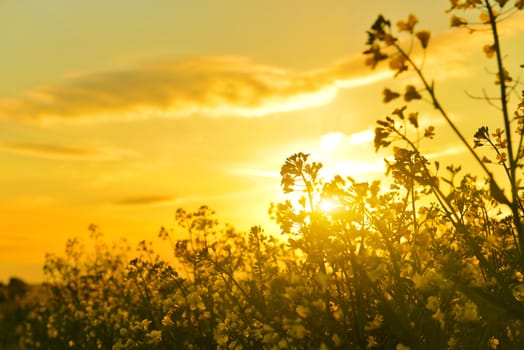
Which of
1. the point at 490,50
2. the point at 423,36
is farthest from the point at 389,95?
the point at 490,50

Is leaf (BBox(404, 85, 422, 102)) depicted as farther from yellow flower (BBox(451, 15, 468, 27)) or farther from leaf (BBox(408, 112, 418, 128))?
yellow flower (BBox(451, 15, 468, 27))

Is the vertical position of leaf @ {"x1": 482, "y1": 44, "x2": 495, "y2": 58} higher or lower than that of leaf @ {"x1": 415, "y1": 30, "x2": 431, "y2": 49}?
lower

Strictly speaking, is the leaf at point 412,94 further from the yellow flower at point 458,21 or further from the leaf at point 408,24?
the yellow flower at point 458,21

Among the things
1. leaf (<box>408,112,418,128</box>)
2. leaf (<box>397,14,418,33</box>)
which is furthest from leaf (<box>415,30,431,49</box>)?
leaf (<box>408,112,418,128</box>)

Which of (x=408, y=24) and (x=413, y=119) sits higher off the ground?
(x=408, y=24)

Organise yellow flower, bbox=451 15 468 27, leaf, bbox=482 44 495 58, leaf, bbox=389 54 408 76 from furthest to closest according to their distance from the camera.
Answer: yellow flower, bbox=451 15 468 27 → leaf, bbox=482 44 495 58 → leaf, bbox=389 54 408 76

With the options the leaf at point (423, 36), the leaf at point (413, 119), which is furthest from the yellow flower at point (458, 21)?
the leaf at point (413, 119)

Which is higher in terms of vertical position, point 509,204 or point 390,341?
point 509,204

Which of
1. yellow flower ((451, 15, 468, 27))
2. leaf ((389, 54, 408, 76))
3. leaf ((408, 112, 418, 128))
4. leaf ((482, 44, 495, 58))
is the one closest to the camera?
leaf ((389, 54, 408, 76))

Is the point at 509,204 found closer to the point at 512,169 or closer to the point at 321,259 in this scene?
the point at 512,169

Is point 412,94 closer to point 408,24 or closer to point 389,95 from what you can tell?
point 389,95

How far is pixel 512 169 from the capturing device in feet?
13.9

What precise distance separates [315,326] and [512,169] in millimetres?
1672

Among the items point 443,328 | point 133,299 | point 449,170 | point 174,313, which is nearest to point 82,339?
point 133,299
